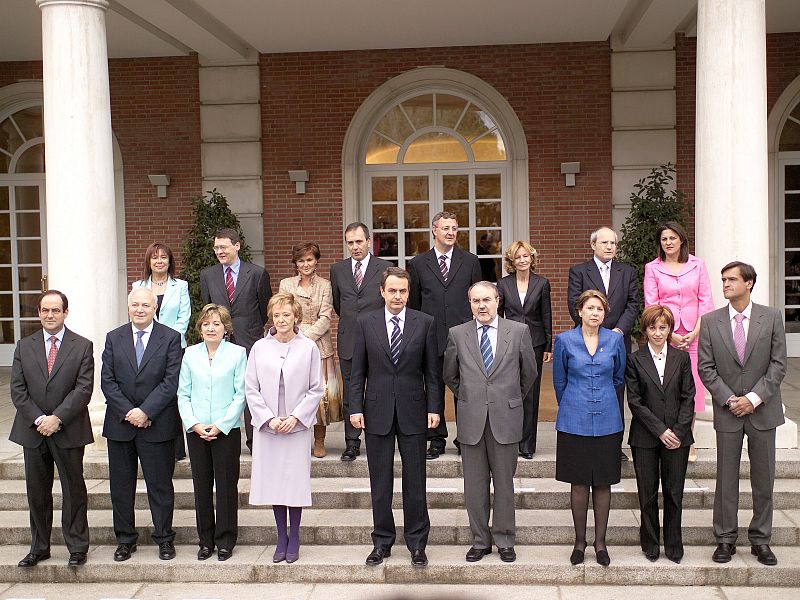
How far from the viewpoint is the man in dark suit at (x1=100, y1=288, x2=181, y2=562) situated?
5.67m

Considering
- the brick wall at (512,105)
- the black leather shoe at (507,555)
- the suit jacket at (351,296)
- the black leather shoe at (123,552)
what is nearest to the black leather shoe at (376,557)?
the black leather shoe at (507,555)

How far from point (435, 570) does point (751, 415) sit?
205cm

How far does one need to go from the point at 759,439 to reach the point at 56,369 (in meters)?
4.16

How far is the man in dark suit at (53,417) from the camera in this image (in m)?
5.57

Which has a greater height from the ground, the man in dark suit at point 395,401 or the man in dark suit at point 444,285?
the man in dark suit at point 444,285

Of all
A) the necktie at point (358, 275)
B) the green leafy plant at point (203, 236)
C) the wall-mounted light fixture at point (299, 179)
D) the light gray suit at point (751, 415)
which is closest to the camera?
the light gray suit at point (751, 415)

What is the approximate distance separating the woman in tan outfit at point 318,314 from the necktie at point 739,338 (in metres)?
2.73

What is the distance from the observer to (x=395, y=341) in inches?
218

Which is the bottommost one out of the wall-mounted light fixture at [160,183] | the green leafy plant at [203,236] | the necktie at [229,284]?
the necktie at [229,284]

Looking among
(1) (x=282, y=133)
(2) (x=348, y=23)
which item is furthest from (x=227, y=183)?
(2) (x=348, y=23)

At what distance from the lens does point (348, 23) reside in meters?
10.6

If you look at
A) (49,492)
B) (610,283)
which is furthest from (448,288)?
(49,492)

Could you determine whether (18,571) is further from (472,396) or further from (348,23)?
(348,23)

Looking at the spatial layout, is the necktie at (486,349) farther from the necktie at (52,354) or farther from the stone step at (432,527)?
the necktie at (52,354)
